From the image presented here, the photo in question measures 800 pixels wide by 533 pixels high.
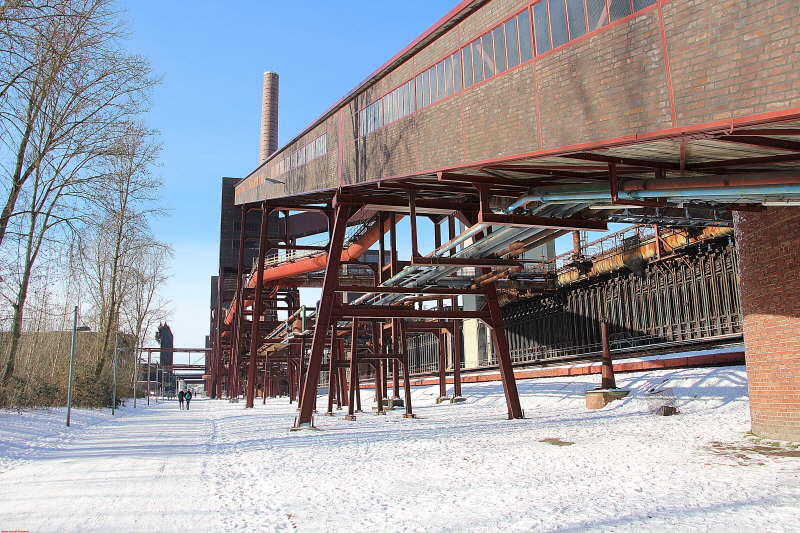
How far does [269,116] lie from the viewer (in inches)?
2291

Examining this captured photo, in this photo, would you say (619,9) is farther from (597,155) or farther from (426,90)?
(426,90)

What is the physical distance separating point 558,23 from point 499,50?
5.46ft

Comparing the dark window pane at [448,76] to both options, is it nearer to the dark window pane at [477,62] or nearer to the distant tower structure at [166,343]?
the dark window pane at [477,62]

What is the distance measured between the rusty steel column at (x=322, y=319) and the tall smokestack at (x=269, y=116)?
42601 mm

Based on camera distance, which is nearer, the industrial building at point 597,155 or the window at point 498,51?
the industrial building at point 597,155

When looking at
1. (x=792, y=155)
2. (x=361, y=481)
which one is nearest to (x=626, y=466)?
(x=361, y=481)

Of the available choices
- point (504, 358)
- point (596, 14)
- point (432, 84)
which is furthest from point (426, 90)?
point (504, 358)

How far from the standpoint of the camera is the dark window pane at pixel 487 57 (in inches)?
454

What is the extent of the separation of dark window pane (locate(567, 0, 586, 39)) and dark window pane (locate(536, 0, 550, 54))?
1.70ft

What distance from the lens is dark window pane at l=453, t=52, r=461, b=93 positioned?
1261 centimetres

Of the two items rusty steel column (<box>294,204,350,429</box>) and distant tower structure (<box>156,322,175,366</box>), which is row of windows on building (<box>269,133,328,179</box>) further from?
distant tower structure (<box>156,322,175,366</box>)

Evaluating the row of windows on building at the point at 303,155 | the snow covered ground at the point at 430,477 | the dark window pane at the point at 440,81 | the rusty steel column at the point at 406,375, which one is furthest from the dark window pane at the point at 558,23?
the rusty steel column at the point at 406,375

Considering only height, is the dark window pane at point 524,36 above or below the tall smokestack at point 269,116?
below

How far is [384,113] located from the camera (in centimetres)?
1555
